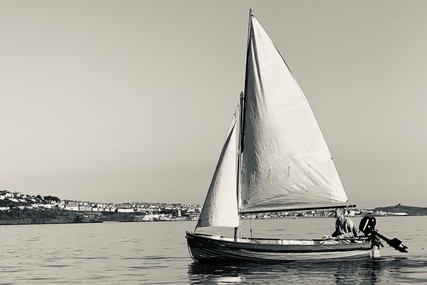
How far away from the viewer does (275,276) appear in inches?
1781

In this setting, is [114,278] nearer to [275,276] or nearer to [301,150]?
[275,276]

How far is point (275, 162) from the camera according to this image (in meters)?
51.4

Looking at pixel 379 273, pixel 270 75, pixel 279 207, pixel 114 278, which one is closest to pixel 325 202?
pixel 279 207

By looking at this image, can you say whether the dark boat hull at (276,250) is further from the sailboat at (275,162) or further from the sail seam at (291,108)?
the sail seam at (291,108)

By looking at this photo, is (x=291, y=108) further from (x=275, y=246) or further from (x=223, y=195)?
(x=275, y=246)

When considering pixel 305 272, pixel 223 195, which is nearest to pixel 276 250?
pixel 305 272

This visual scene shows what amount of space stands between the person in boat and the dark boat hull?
0.73 metres

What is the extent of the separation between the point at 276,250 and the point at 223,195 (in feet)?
17.1

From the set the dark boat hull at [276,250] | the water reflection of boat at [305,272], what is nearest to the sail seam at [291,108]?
the dark boat hull at [276,250]

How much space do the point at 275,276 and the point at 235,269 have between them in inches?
205

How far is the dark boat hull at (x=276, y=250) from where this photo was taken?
50406 mm

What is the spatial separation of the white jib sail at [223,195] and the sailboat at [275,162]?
2.9 inches

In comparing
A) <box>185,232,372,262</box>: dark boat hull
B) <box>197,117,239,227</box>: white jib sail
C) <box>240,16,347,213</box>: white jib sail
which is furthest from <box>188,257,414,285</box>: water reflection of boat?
<box>240,16,347,213</box>: white jib sail

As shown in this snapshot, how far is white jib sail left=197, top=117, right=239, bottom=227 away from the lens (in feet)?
164
